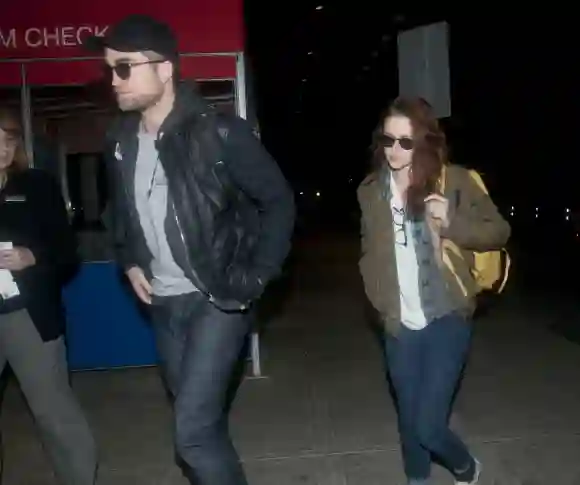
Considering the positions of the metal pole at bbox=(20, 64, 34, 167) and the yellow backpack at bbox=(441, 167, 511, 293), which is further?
the metal pole at bbox=(20, 64, 34, 167)

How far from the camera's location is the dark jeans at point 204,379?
3482 millimetres

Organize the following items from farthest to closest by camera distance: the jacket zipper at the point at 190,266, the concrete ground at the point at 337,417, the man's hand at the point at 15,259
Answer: the concrete ground at the point at 337,417, the man's hand at the point at 15,259, the jacket zipper at the point at 190,266

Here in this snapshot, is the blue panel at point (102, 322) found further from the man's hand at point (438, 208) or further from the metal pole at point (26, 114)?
the man's hand at point (438, 208)

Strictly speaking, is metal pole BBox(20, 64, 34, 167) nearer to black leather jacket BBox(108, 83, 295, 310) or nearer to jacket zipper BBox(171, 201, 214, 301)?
black leather jacket BBox(108, 83, 295, 310)

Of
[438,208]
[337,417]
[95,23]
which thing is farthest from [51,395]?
[95,23]

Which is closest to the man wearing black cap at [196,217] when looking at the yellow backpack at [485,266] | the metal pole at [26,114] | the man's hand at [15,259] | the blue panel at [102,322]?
the man's hand at [15,259]

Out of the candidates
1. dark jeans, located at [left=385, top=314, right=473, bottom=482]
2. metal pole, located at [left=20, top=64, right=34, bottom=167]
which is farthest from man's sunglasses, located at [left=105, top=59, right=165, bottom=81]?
metal pole, located at [left=20, top=64, right=34, bottom=167]

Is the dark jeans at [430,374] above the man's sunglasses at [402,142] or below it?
below

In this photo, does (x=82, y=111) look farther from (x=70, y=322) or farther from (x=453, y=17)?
(x=453, y=17)

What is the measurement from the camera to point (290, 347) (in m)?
9.29

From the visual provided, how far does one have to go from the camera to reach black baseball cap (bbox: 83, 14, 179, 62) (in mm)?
3479

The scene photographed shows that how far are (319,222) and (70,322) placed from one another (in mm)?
32487

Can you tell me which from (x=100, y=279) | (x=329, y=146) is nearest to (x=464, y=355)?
(x=100, y=279)

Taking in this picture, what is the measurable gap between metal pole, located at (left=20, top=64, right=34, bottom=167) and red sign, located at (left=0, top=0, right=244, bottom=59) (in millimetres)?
210
